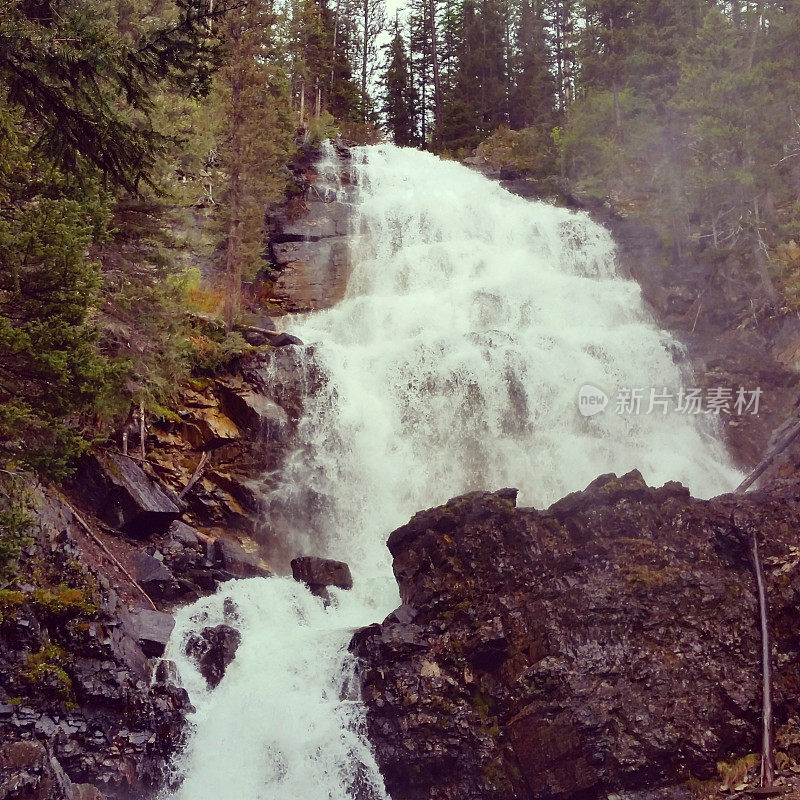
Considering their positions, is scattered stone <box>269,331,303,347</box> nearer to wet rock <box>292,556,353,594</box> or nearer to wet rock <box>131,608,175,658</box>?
wet rock <box>292,556,353,594</box>

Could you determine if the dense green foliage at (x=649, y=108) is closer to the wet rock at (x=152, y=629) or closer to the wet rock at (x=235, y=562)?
the wet rock at (x=235, y=562)

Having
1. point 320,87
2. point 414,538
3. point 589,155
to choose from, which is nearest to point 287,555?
point 414,538

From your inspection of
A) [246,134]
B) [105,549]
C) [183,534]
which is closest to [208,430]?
[183,534]

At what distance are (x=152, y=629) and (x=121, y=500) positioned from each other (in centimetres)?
364

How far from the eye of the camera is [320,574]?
14.9 meters

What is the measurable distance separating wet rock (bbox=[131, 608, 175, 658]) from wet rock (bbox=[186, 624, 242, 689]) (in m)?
0.51

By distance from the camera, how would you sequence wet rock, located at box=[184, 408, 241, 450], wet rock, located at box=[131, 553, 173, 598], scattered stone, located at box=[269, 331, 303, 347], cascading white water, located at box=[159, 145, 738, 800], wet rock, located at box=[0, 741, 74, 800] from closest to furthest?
wet rock, located at box=[0, 741, 74, 800] → cascading white water, located at box=[159, 145, 738, 800] → wet rock, located at box=[131, 553, 173, 598] → wet rock, located at box=[184, 408, 241, 450] → scattered stone, located at box=[269, 331, 303, 347]

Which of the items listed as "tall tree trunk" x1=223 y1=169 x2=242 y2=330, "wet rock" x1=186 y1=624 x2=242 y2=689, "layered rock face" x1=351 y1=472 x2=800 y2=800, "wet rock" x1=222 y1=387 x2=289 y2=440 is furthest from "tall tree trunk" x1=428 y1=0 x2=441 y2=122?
"wet rock" x1=186 y1=624 x2=242 y2=689

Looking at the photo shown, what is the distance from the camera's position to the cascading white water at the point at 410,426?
11445mm

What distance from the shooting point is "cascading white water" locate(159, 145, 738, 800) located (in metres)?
11.4

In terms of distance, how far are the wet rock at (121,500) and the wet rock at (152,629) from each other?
2795 mm

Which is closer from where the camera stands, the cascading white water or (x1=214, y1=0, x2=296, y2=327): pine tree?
the cascading white water

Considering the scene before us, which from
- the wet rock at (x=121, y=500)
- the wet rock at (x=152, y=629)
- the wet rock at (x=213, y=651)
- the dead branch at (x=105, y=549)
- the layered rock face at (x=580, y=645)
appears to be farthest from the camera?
the wet rock at (x=121, y=500)

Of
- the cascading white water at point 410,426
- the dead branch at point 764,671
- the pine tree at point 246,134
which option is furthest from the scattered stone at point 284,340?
the dead branch at point 764,671
